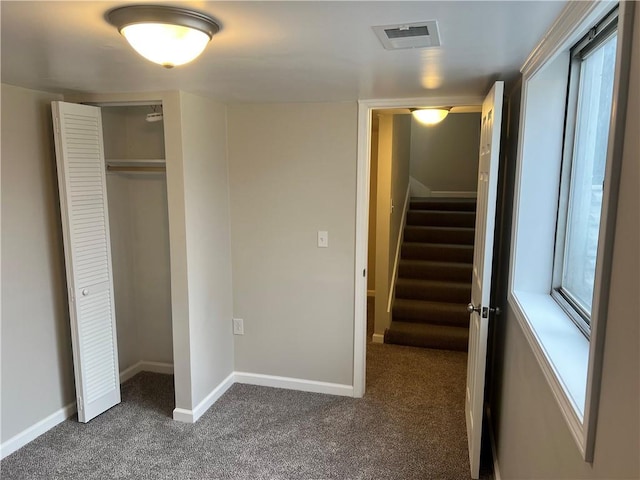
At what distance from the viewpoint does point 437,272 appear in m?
4.75

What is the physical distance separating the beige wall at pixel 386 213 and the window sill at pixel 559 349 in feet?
7.21

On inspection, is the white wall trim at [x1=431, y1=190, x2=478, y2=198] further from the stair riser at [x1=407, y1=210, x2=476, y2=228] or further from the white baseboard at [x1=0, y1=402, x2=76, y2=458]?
the white baseboard at [x1=0, y1=402, x2=76, y2=458]

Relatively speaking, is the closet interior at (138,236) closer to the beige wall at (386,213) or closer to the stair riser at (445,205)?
the beige wall at (386,213)

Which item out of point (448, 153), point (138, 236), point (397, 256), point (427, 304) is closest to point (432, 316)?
point (427, 304)

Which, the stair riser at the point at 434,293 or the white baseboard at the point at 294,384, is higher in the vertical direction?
the stair riser at the point at 434,293

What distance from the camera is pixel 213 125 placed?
301 cm

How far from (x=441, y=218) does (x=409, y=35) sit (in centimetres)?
424

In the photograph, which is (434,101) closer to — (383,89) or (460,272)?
(383,89)

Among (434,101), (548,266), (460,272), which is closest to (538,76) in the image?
(548,266)

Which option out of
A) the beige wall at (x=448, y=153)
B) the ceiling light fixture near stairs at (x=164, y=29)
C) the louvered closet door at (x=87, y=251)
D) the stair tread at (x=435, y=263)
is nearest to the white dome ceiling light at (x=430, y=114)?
the stair tread at (x=435, y=263)

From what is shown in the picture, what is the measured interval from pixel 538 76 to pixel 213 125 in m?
1.93

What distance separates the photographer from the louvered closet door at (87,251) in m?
2.63

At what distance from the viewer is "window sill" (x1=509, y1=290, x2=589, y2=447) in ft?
3.83

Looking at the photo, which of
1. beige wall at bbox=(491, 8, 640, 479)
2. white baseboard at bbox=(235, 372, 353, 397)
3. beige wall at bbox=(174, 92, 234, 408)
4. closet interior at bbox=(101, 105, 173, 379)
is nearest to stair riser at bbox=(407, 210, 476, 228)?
white baseboard at bbox=(235, 372, 353, 397)
